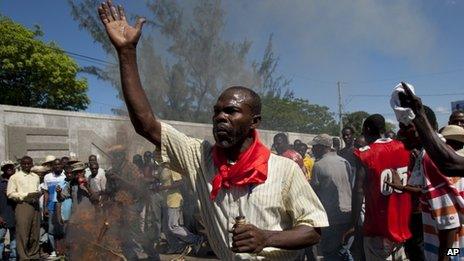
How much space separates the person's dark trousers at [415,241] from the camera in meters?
3.72

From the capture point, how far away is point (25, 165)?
23.2 feet

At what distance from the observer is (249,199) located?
1.78 meters

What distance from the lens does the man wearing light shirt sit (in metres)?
6.95

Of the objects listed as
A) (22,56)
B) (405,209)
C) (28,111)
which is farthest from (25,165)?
(22,56)

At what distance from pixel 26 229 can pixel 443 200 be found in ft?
21.2

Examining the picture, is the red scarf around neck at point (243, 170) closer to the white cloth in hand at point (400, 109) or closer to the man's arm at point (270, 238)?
the man's arm at point (270, 238)

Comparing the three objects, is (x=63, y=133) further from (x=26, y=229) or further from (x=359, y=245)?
(x=359, y=245)

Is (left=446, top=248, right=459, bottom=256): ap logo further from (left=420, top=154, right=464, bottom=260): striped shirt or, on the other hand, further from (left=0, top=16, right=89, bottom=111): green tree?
(left=0, top=16, right=89, bottom=111): green tree

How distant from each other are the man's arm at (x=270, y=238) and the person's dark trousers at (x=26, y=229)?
6.36m

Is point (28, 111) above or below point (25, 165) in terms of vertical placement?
above

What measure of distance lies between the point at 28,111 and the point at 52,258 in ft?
14.6

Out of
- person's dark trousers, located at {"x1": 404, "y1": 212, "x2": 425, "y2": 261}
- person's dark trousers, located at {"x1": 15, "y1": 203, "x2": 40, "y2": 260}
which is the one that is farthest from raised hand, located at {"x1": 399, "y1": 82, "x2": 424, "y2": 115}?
person's dark trousers, located at {"x1": 15, "y1": 203, "x2": 40, "y2": 260}

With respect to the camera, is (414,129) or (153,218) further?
(153,218)

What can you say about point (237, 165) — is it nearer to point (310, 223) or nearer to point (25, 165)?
point (310, 223)
